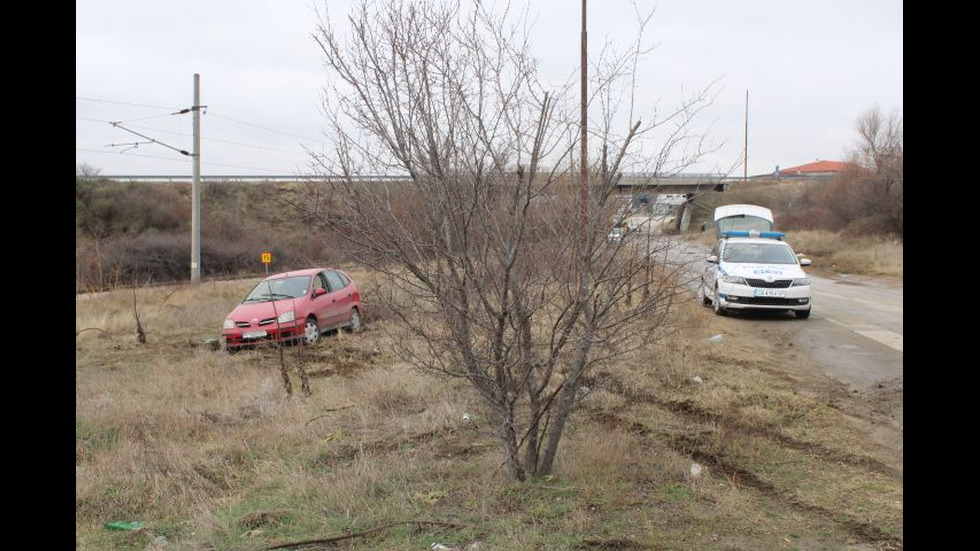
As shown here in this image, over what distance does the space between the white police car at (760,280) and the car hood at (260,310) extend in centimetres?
816

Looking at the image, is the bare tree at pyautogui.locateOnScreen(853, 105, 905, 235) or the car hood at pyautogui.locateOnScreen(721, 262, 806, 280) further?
the bare tree at pyautogui.locateOnScreen(853, 105, 905, 235)

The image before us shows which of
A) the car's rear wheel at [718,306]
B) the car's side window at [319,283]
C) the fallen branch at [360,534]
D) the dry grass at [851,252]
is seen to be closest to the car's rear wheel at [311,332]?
the car's side window at [319,283]

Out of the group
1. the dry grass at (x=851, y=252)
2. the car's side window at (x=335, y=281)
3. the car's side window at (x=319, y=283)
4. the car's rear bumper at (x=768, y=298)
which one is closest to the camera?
the car's rear bumper at (x=768, y=298)

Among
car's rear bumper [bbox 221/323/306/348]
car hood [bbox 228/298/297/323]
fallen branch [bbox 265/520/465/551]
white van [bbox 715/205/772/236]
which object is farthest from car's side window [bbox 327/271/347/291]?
white van [bbox 715/205/772/236]

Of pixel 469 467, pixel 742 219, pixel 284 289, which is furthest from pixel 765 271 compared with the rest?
pixel 742 219

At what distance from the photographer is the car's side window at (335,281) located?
48.9ft

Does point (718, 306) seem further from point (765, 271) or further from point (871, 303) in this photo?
point (871, 303)

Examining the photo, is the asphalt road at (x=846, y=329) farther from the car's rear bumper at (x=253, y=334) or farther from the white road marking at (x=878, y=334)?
the car's rear bumper at (x=253, y=334)

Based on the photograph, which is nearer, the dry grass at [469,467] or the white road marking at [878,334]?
the dry grass at [469,467]

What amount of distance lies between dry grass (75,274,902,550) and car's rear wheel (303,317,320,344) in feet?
12.6

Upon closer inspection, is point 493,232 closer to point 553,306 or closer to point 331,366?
point 553,306

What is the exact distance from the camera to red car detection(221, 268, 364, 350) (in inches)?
518

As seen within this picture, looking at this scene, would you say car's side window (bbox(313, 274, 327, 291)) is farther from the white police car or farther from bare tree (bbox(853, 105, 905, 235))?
bare tree (bbox(853, 105, 905, 235))
